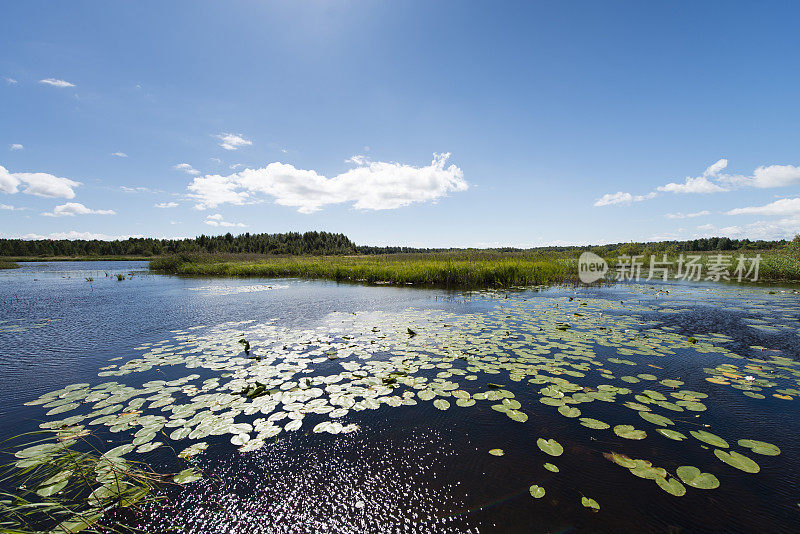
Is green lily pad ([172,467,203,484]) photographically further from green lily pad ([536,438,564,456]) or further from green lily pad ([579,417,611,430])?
green lily pad ([579,417,611,430])

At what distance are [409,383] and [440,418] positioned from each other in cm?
99

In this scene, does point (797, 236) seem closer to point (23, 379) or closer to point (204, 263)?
point (23, 379)

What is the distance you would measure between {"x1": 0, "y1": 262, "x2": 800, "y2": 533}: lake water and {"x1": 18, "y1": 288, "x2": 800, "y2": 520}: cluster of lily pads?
0.03 metres

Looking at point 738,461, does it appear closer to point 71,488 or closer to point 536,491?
point 536,491

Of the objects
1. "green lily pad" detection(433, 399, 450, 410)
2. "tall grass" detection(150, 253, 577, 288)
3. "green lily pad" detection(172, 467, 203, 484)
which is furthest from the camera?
"tall grass" detection(150, 253, 577, 288)

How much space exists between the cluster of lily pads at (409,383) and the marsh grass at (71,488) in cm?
33

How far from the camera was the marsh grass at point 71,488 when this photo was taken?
232 cm

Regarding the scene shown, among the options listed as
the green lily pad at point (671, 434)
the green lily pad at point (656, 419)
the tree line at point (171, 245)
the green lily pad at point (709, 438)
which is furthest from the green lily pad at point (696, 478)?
the tree line at point (171, 245)

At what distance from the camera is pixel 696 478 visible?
269cm

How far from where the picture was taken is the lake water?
96.8 inches

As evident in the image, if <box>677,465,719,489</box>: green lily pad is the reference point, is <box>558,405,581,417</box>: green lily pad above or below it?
below

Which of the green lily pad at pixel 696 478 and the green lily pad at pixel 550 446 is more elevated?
the green lily pad at pixel 696 478

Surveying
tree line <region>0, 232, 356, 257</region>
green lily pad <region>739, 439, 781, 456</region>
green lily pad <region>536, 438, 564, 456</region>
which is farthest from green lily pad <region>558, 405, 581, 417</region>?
tree line <region>0, 232, 356, 257</region>

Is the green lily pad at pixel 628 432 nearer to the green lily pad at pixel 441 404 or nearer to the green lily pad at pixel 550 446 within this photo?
the green lily pad at pixel 550 446
